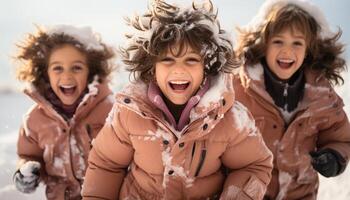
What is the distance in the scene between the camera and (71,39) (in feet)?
11.7

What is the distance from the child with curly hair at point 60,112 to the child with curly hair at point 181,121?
2.62 ft

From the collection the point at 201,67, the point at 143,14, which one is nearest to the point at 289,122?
the point at 201,67

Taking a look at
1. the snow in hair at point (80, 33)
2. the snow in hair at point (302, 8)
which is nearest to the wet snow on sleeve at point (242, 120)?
the snow in hair at point (302, 8)

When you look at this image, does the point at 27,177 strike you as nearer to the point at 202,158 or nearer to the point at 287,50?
the point at 202,158

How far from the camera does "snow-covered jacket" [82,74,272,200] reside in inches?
94.3

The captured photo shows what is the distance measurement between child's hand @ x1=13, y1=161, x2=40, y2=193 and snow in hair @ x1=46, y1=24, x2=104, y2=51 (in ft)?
2.96

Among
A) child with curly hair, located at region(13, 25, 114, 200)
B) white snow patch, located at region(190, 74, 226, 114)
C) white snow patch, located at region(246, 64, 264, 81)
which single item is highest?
white snow patch, located at region(190, 74, 226, 114)

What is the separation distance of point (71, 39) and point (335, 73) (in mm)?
1779

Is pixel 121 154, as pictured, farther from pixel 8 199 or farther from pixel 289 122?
pixel 8 199

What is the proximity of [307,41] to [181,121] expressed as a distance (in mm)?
1250

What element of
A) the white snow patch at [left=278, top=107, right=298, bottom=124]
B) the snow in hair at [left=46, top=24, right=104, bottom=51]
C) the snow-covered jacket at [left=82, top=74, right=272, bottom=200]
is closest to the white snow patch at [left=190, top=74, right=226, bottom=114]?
the snow-covered jacket at [left=82, top=74, right=272, bottom=200]

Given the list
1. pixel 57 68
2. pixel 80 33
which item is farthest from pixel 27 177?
pixel 80 33

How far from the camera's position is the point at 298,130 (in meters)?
3.19

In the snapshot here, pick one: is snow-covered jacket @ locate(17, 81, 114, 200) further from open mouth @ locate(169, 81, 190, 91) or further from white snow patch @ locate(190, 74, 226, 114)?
white snow patch @ locate(190, 74, 226, 114)
